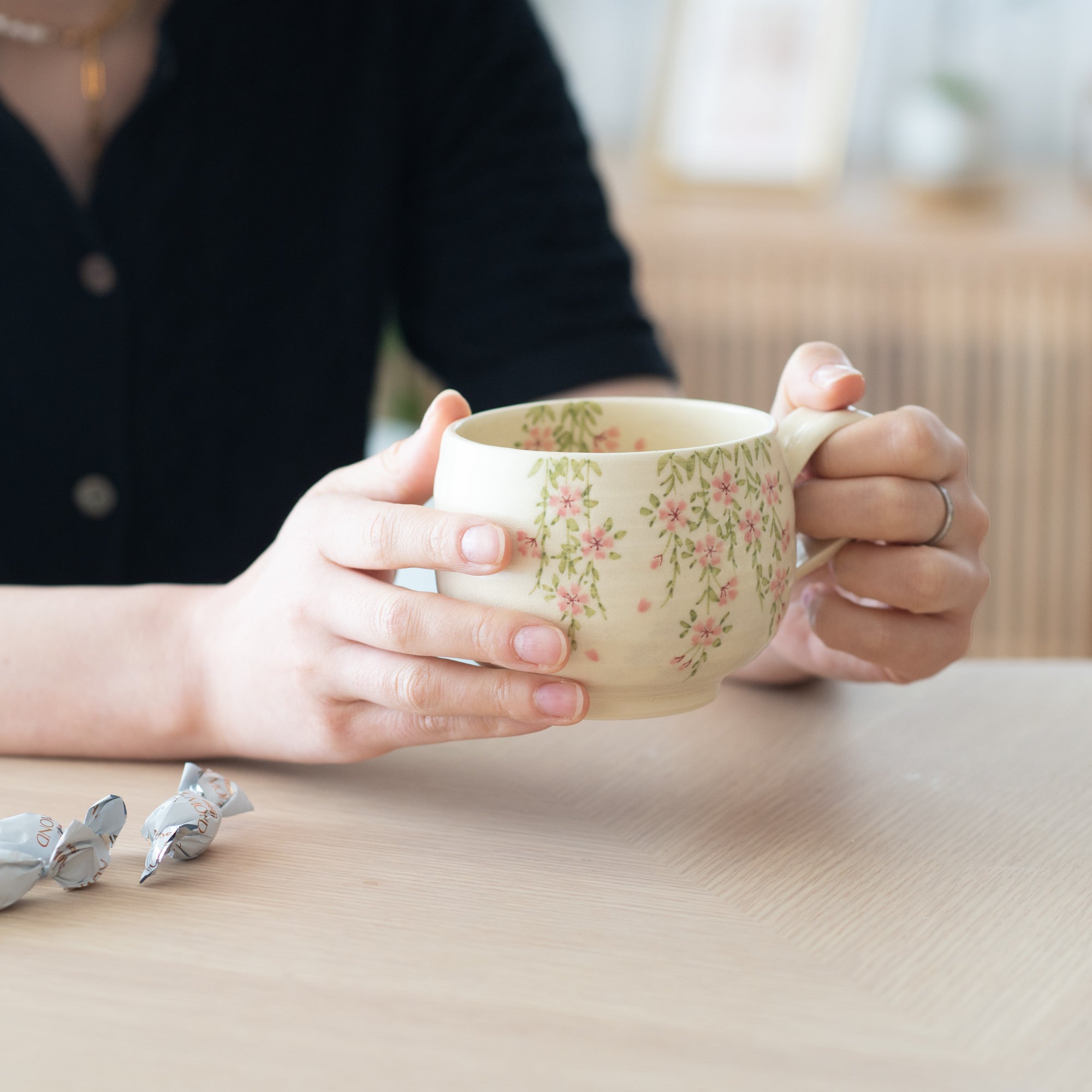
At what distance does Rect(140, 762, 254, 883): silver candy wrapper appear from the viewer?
1.65 ft

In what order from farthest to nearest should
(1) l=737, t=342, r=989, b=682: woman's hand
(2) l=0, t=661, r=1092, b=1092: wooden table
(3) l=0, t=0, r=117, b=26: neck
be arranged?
(3) l=0, t=0, r=117, b=26: neck, (1) l=737, t=342, r=989, b=682: woman's hand, (2) l=0, t=661, r=1092, b=1092: wooden table

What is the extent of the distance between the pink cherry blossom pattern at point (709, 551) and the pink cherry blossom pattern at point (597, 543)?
0.12 ft

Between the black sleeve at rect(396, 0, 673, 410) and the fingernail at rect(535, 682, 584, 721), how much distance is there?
0.47m

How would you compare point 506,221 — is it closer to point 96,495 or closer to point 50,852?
point 96,495

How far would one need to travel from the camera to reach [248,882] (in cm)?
50

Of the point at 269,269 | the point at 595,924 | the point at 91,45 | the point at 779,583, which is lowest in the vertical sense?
the point at 595,924

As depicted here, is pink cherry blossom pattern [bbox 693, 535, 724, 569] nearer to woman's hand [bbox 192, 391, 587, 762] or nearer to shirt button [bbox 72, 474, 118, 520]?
woman's hand [bbox 192, 391, 587, 762]

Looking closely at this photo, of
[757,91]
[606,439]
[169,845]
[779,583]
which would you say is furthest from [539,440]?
[757,91]

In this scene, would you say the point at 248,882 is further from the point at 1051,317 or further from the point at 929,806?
the point at 1051,317

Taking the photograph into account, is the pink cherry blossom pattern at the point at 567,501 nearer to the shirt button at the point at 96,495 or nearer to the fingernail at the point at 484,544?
the fingernail at the point at 484,544

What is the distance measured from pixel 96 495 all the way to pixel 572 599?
2.04 feet

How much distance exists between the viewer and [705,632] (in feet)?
1.65

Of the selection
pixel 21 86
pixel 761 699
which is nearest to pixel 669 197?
pixel 21 86

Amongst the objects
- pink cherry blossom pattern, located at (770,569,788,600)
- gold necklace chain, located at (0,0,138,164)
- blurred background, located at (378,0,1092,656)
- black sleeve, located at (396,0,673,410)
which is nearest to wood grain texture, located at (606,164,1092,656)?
blurred background, located at (378,0,1092,656)
